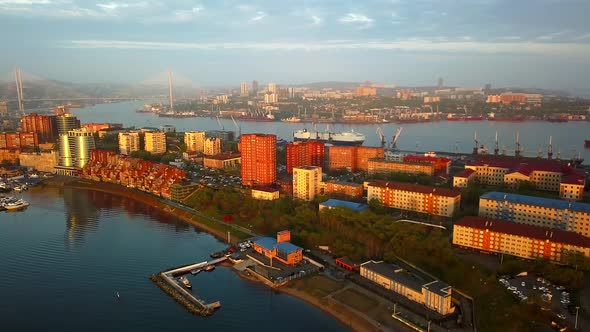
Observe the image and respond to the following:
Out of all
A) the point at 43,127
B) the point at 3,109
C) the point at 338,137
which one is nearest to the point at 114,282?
the point at 43,127

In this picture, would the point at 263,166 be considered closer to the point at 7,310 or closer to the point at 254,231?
the point at 254,231

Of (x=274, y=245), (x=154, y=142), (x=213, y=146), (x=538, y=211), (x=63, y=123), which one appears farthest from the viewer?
(x=63, y=123)

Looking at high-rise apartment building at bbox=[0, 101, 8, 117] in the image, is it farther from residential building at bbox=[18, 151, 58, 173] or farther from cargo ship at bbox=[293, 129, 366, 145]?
cargo ship at bbox=[293, 129, 366, 145]

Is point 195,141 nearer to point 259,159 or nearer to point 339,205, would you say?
point 259,159

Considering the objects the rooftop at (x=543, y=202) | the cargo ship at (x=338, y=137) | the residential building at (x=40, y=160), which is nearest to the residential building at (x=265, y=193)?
the rooftop at (x=543, y=202)

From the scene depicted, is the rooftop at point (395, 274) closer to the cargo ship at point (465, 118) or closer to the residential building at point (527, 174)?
the residential building at point (527, 174)
